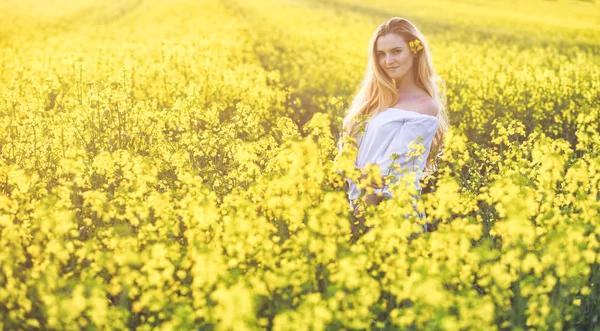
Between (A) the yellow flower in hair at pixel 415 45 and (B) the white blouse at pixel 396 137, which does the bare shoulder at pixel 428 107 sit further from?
(A) the yellow flower in hair at pixel 415 45

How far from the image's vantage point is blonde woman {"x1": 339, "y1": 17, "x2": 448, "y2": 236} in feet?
16.0

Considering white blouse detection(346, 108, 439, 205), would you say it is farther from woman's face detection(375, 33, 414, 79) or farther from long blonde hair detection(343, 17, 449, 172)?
woman's face detection(375, 33, 414, 79)

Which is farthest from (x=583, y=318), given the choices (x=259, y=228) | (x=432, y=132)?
(x=259, y=228)

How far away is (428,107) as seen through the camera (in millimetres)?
5125

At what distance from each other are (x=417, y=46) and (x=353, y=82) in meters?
6.34

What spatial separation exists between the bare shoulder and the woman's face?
362 millimetres

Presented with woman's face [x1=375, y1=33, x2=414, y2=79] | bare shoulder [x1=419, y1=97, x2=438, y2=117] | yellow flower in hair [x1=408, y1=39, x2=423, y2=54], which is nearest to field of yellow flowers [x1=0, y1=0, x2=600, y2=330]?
bare shoulder [x1=419, y1=97, x2=438, y2=117]

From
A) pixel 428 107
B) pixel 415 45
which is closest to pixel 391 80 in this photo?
pixel 415 45

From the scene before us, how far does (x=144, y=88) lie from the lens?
379 inches

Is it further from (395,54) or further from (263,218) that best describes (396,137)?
(263,218)

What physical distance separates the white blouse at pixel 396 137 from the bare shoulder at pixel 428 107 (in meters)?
0.17

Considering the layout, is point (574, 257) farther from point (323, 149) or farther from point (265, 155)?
point (265, 155)

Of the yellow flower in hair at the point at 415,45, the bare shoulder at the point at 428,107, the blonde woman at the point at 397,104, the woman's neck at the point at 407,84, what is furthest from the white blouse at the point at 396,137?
the yellow flower in hair at the point at 415,45

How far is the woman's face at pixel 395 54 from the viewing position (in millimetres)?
5270
